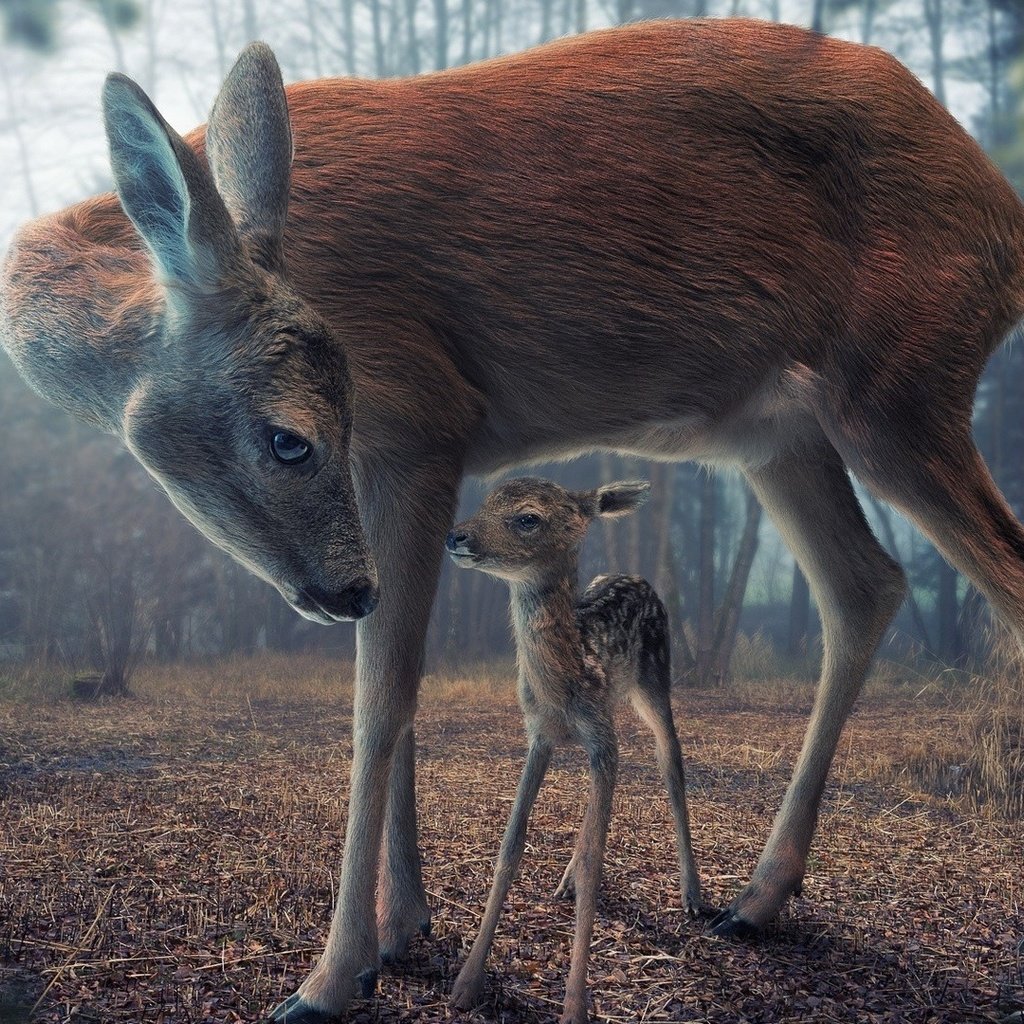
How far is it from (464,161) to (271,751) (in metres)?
4.00

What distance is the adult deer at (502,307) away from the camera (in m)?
1.95

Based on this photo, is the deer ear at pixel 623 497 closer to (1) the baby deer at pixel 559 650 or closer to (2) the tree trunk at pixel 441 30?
(1) the baby deer at pixel 559 650

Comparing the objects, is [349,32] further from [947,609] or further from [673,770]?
[673,770]

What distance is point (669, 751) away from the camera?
2.79 metres

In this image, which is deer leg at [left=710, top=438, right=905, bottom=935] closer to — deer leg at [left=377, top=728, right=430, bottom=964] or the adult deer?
the adult deer

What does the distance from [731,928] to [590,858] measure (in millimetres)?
792

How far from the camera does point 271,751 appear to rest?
18.7 ft

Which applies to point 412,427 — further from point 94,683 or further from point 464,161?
point 94,683

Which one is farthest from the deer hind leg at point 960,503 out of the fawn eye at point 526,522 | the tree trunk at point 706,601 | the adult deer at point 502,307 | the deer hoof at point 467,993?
the tree trunk at point 706,601

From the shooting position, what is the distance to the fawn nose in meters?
1.94

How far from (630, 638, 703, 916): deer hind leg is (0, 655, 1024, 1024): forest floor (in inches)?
3.6

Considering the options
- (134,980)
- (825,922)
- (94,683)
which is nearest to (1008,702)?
(825,922)

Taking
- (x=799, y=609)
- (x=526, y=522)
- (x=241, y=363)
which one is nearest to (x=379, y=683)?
(x=526, y=522)

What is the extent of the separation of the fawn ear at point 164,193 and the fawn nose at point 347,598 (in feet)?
1.93
